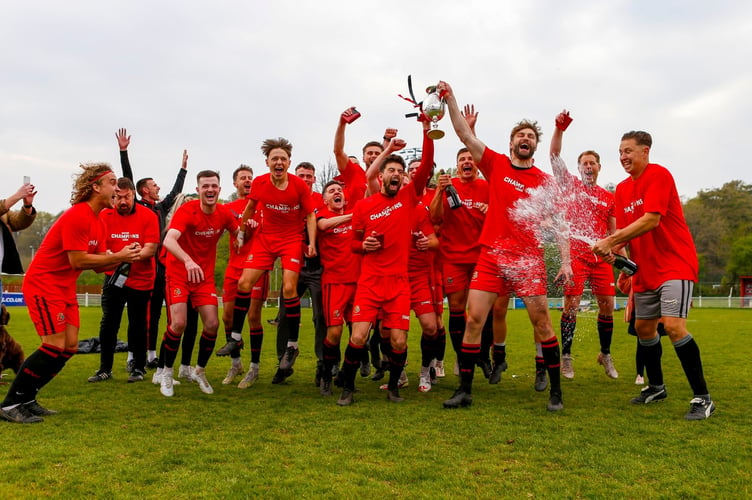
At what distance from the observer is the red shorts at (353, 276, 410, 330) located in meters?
6.45

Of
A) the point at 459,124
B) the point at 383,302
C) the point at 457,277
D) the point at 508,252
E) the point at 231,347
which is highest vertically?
the point at 459,124

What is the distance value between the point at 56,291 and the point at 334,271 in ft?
9.90

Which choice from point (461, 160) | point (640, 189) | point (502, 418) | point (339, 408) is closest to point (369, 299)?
point (339, 408)

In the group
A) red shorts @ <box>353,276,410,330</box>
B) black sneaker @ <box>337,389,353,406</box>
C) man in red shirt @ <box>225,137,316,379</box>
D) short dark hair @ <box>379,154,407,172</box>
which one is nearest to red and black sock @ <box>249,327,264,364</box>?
man in red shirt @ <box>225,137,316,379</box>

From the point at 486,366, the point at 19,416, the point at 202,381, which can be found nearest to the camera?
the point at 19,416

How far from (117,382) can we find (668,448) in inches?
250

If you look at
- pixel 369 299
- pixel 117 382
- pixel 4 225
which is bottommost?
pixel 117 382

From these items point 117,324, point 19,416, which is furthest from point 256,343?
point 19,416

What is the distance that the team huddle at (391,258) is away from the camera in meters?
5.79

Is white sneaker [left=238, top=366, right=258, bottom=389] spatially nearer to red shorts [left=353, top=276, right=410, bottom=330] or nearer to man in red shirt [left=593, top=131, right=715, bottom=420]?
red shorts [left=353, top=276, right=410, bottom=330]

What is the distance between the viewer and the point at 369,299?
646 centimetres

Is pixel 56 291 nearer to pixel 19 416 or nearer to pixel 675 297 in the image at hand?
pixel 19 416

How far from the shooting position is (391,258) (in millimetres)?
6594

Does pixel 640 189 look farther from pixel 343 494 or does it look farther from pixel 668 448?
pixel 343 494
